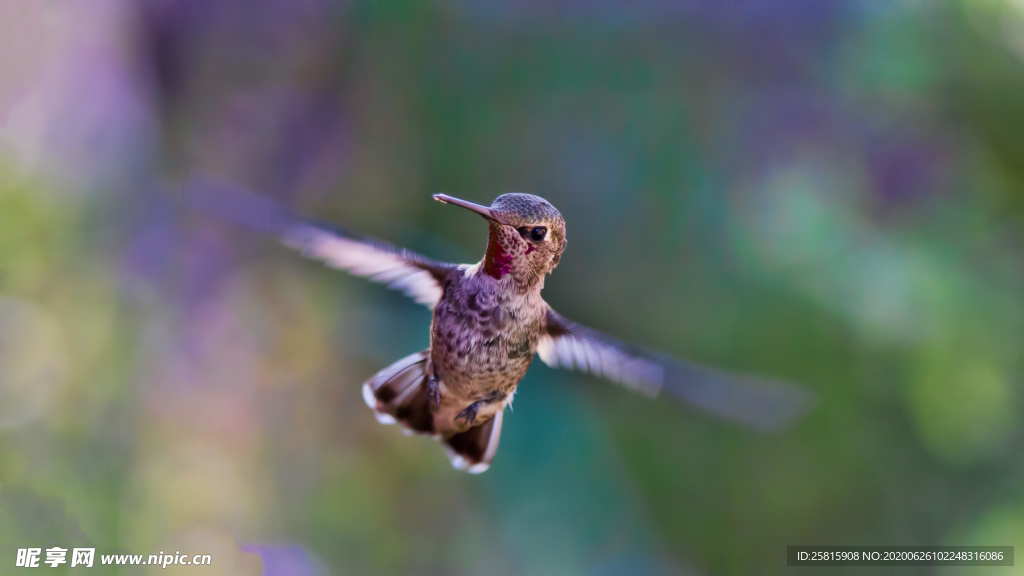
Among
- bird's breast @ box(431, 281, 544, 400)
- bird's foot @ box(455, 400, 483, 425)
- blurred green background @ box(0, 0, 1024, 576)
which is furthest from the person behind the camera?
blurred green background @ box(0, 0, 1024, 576)

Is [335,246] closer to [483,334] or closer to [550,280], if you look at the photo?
[483,334]

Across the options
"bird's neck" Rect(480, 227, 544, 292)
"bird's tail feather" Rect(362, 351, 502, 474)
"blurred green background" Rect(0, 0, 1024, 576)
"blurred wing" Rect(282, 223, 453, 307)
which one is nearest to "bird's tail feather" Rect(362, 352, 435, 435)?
"bird's tail feather" Rect(362, 351, 502, 474)

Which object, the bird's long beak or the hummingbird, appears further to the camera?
the hummingbird

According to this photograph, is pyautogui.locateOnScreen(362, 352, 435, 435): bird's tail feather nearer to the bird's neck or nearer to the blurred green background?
the bird's neck

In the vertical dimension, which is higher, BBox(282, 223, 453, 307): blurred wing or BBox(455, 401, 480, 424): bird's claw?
BBox(282, 223, 453, 307): blurred wing

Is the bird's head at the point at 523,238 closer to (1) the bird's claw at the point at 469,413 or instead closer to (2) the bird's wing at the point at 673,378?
(2) the bird's wing at the point at 673,378

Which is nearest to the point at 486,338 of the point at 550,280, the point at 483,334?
Answer: the point at 483,334
